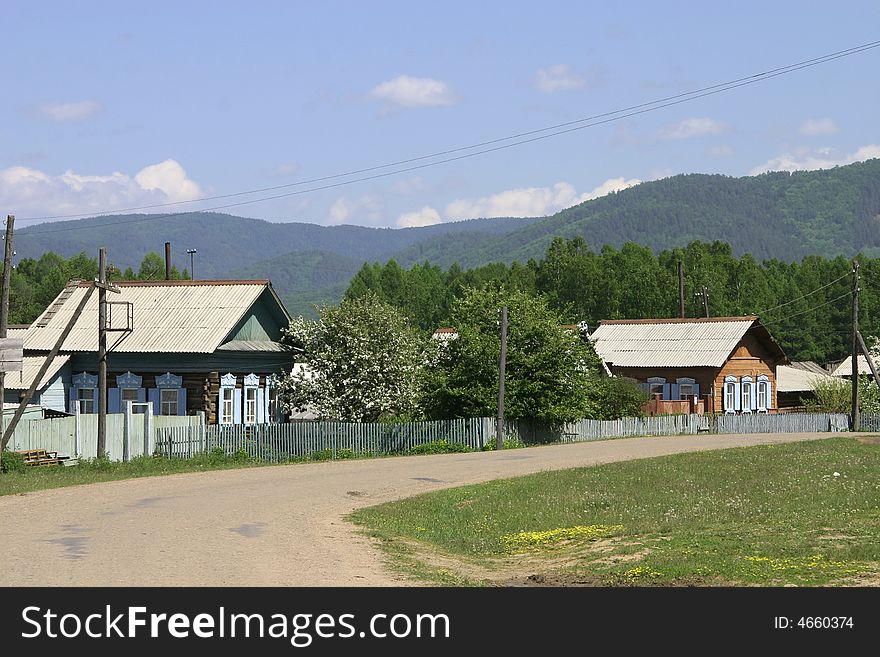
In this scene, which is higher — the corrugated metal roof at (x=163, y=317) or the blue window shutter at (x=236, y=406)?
the corrugated metal roof at (x=163, y=317)

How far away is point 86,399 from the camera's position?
165ft

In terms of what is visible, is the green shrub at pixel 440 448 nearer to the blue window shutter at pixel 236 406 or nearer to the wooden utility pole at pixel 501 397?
the wooden utility pole at pixel 501 397

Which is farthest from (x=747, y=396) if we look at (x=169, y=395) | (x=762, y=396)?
(x=169, y=395)

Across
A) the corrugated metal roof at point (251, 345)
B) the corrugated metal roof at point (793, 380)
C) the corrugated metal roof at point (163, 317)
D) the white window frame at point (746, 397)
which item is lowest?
the white window frame at point (746, 397)

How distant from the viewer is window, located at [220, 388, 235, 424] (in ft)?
163

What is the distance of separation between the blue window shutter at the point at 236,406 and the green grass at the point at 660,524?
21.2m

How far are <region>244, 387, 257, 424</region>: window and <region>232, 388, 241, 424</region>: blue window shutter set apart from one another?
48cm

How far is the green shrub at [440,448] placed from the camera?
148ft

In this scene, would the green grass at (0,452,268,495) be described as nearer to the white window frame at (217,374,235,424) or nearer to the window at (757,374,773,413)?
the white window frame at (217,374,235,424)

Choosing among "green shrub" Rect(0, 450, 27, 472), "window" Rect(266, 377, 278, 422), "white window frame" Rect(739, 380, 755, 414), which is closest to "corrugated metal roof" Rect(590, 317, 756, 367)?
"white window frame" Rect(739, 380, 755, 414)

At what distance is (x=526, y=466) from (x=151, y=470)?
11661 mm

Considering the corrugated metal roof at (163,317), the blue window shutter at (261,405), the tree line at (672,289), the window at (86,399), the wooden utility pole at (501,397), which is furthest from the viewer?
the tree line at (672,289)

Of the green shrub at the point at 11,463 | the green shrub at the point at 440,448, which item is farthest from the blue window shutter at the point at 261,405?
the green shrub at the point at 11,463
